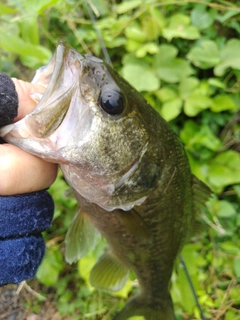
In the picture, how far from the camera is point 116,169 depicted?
3.21 feet

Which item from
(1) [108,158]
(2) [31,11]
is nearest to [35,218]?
(1) [108,158]

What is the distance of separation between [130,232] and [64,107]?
0.53 m

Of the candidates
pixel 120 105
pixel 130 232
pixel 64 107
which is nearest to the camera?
pixel 64 107

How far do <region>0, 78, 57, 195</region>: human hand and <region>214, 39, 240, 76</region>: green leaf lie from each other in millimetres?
1326

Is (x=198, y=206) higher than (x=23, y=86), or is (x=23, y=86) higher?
(x=23, y=86)

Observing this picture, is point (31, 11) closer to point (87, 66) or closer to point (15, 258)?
point (87, 66)

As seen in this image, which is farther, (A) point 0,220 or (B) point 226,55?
(B) point 226,55

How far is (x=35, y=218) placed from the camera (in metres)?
0.93

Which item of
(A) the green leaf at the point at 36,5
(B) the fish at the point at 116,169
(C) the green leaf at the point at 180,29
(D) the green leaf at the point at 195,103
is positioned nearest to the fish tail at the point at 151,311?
(B) the fish at the point at 116,169

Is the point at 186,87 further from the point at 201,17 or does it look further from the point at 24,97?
the point at 24,97

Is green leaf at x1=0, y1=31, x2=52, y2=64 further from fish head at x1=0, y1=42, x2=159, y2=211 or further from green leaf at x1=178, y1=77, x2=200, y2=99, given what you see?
green leaf at x1=178, y1=77, x2=200, y2=99

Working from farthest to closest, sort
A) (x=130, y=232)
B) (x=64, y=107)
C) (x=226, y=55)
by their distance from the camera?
1. (x=226, y=55)
2. (x=130, y=232)
3. (x=64, y=107)

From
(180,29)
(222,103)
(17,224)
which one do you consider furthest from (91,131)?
(180,29)

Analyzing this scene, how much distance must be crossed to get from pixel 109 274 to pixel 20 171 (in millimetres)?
762
